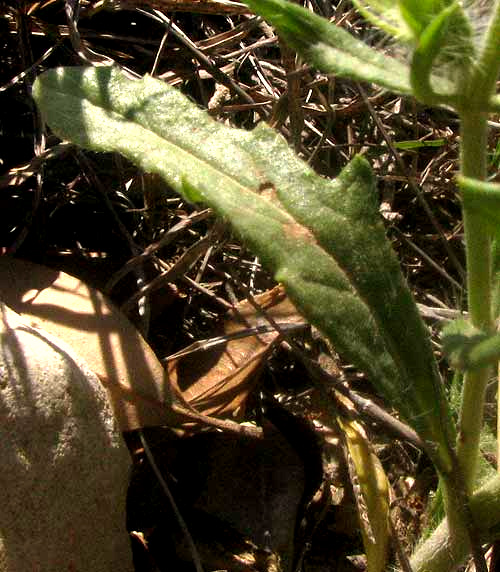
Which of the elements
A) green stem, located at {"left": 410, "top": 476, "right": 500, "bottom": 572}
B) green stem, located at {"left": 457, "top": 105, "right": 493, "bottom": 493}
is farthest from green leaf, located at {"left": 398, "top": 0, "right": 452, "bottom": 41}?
green stem, located at {"left": 410, "top": 476, "right": 500, "bottom": 572}

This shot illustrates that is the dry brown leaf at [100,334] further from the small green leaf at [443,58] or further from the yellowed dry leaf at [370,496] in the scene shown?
the small green leaf at [443,58]

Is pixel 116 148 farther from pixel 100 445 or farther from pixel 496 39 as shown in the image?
pixel 496 39

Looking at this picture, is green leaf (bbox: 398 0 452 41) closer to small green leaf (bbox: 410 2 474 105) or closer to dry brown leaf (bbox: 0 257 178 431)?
small green leaf (bbox: 410 2 474 105)

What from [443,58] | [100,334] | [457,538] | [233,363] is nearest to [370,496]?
[457,538]

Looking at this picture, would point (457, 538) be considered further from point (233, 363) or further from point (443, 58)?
point (443, 58)

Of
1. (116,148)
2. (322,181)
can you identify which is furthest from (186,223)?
(322,181)
